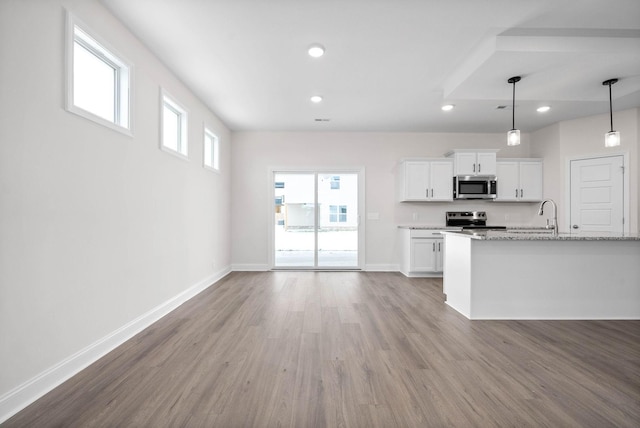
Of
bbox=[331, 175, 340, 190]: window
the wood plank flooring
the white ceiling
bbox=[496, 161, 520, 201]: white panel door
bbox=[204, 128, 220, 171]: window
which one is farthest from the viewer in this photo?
bbox=[331, 175, 340, 190]: window

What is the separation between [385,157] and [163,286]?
175 inches

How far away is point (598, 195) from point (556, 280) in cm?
269

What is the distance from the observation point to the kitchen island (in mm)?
3199

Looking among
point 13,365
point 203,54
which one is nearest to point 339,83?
point 203,54

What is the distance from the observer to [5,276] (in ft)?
5.32

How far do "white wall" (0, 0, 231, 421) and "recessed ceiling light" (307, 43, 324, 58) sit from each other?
1628 mm

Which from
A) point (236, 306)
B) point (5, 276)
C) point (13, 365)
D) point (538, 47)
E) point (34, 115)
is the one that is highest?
point (538, 47)

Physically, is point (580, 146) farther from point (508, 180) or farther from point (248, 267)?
point (248, 267)

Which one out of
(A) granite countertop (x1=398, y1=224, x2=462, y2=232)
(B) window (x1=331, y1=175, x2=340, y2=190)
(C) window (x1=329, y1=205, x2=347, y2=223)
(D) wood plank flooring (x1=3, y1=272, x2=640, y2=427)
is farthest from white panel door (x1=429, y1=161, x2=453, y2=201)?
(D) wood plank flooring (x1=3, y1=272, x2=640, y2=427)

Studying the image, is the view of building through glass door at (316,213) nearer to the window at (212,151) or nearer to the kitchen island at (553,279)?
the window at (212,151)

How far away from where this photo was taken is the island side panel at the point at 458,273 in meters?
3.29

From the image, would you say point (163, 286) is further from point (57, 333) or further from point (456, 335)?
point (456, 335)

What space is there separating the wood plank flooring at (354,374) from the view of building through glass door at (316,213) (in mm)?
2628

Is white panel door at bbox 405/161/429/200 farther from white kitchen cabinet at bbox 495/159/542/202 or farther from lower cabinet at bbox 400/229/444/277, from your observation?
white kitchen cabinet at bbox 495/159/542/202
